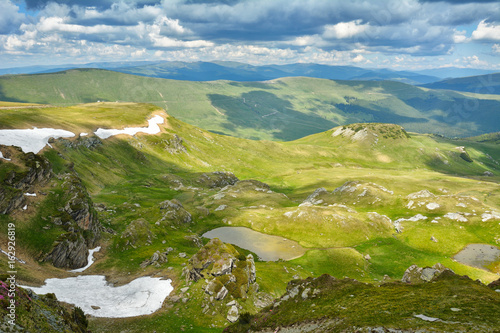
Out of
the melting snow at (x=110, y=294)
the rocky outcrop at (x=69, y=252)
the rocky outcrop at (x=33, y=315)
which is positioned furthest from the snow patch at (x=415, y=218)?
the rocky outcrop at (x=33, y=315)

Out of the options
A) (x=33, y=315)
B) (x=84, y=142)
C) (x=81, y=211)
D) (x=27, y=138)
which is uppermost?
(x=27, y=138)

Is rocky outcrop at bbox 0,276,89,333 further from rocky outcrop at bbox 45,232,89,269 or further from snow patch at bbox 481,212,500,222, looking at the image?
snow patch at bbox 481,212,500,222

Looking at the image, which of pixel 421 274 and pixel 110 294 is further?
pixel 110 294

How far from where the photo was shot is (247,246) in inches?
3907

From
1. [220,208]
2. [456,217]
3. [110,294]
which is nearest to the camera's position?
[110,294]

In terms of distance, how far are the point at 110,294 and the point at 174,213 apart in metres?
55.1

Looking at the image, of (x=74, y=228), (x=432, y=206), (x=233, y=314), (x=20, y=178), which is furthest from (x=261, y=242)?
(x=432, y=206)

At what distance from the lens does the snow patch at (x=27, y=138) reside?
326 ft

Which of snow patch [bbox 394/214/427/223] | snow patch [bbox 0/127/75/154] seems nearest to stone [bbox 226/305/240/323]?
snow patch [bbox 0/127/75/154]

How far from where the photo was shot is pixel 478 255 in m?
94.1

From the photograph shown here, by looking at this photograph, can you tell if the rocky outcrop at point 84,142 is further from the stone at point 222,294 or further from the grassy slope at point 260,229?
the stone at point 222,294

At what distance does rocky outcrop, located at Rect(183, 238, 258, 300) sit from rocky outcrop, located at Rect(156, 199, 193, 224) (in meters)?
44.5

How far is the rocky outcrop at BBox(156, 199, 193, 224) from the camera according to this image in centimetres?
10219

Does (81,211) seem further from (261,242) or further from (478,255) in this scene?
(478,255)
